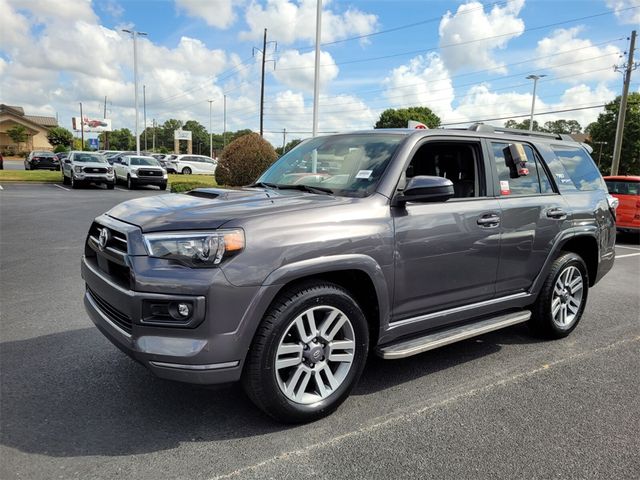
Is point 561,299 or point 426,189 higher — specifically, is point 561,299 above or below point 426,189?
below

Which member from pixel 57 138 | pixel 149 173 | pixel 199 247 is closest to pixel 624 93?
pixel 149 173

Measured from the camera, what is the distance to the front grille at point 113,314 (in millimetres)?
2838

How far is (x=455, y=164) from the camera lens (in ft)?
14.0

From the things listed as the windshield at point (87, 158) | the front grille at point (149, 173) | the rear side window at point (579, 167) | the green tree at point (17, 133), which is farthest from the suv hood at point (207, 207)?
the green tree at point (17, 133)

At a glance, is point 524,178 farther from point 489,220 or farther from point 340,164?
point 340,164

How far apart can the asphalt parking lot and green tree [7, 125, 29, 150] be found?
70110mm

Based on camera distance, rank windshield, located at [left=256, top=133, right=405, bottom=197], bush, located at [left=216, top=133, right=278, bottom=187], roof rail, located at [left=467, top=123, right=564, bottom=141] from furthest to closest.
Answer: bush, located at [left=216, top=133, right=278, bottom=187] < roof rail, located at [left=467, top=123, right=564, bottom=141] < windshield, located at [left=256, top=133, right=405, bottom=197]

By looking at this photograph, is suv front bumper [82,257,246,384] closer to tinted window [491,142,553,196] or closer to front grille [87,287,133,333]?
front grille [87,287,133,333]

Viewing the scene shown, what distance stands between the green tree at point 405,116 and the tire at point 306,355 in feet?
219

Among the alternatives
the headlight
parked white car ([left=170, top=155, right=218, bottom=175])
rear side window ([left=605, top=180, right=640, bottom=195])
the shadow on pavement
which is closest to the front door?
the shadow on pavement

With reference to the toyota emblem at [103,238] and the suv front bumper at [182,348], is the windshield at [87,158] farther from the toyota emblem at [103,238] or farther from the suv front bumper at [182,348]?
the suv front bumper at [182,348]

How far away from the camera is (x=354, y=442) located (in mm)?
2854

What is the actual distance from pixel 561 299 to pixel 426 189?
2387mm

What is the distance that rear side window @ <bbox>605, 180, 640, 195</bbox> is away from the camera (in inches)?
467
